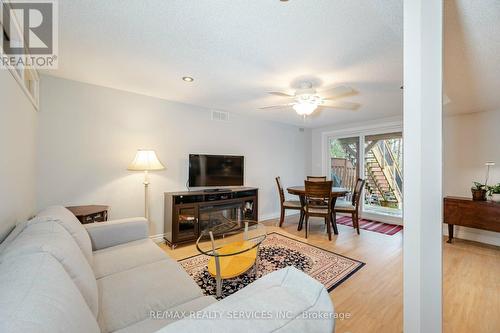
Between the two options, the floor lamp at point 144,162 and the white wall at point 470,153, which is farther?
the white wall at point 470,153

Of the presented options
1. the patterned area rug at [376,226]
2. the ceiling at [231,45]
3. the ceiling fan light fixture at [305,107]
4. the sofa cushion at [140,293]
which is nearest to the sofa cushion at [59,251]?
the sofa cushion at [140,293]

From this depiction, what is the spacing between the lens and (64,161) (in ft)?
8.33

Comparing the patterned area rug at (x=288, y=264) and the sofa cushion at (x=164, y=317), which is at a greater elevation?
the sofa cushion at (x=164, y=317)

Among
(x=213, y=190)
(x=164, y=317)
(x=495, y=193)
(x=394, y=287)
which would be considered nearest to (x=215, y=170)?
(x=213, y=190)

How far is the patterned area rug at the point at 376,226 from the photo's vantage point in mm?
3781

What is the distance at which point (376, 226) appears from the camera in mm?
4098

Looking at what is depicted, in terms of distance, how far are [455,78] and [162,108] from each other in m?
3.82

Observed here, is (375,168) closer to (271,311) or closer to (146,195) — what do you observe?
(146,195)

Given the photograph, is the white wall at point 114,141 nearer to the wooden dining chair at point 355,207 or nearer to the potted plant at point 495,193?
the wooden dining chair at point 355,207

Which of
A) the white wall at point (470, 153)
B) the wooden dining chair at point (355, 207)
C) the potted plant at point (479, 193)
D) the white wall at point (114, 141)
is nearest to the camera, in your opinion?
the white wall at point (114, 141)

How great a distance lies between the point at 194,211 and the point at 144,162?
99 centimetres

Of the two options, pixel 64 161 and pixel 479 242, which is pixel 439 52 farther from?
pixel 479 242

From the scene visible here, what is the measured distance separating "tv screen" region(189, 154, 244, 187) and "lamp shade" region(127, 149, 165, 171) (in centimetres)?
64

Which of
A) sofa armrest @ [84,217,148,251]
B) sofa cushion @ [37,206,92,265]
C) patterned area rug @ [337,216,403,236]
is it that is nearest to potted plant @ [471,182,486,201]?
patterned area rug @ [337,216,403,236]
